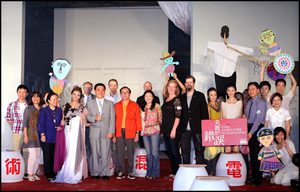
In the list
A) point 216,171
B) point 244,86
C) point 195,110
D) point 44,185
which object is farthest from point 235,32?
point 44,185

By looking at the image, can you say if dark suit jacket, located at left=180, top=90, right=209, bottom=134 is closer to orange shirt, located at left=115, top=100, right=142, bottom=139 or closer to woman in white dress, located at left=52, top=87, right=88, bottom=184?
orange shirt, located at left=115, top=100, right=142, bottom=139

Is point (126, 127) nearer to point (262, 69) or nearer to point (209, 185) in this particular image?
point (262, 69)

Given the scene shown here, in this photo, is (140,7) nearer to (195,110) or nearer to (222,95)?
(222,95)

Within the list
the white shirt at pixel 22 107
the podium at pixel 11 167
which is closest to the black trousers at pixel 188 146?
the podium at pixel 11 167

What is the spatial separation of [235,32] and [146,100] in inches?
77.6

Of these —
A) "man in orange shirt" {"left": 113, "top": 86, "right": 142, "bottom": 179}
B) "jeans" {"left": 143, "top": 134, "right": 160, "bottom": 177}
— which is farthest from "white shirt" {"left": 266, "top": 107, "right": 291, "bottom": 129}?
"man in orange shirt" {"left": 113, "top": 86, "right": 142, "bottom": 179}

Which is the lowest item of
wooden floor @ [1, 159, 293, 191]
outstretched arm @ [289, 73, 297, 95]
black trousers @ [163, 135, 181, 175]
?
wooden floor @ [1, 159, 293, 191]

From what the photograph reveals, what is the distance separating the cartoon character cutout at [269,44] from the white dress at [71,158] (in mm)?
2798

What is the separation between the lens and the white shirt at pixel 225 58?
22.7 ft

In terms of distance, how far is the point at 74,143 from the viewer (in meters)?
5.64

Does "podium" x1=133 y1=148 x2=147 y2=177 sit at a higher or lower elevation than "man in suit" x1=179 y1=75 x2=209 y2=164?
lower

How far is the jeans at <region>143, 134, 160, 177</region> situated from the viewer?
604 centimetres

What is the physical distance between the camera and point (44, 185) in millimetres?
5246

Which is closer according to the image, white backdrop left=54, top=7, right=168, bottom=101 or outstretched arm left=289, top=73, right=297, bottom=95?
outstretched arm left=289, top=73, right=297, bottom=95
